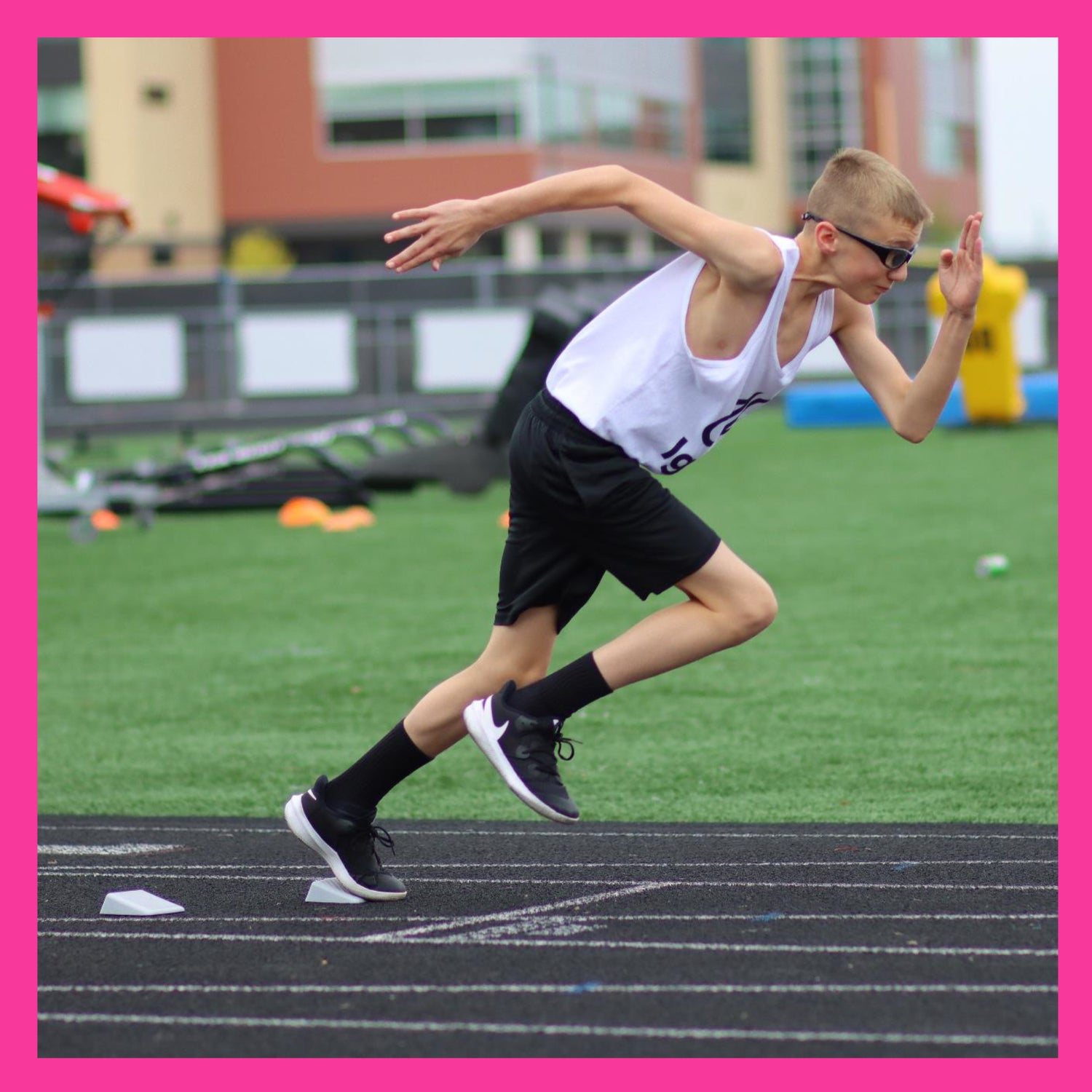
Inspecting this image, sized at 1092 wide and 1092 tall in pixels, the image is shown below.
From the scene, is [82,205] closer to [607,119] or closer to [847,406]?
[847,406]

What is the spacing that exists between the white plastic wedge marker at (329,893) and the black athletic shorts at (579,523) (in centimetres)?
83

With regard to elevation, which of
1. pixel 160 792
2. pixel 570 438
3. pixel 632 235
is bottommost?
pixel 160 792

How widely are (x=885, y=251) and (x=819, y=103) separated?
66.0m

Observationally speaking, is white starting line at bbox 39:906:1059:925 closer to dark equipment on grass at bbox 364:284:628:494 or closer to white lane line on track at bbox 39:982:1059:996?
white lane line on track at bbox 39:982:1059:996

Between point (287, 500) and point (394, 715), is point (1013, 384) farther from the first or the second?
point (394, 715)

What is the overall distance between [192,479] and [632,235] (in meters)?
40.3

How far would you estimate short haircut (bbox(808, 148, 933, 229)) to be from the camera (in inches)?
174

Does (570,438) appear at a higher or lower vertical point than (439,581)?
higher

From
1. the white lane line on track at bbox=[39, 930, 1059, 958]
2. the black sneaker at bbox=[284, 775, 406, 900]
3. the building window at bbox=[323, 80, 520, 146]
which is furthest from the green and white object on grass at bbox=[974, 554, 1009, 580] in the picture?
the building window at bbox=[323, 80, 520, 146]

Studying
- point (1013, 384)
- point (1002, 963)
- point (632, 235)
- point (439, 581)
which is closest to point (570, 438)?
point (1002, 963)

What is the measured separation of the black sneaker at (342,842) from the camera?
15.8 feet

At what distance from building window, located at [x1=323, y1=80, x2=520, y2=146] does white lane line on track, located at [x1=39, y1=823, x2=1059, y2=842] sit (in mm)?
45745

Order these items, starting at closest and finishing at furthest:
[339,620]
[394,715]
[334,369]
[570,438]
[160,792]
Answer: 1. [570,438]
2. [160,792]
3. [394,715]
4. [339,620]
5. [334,369]

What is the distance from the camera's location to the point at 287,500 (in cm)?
1636
